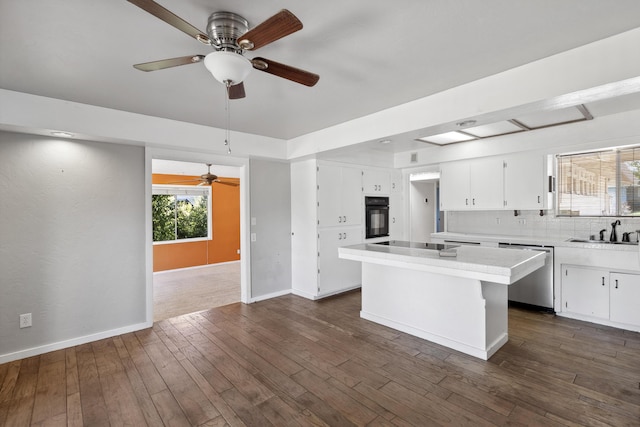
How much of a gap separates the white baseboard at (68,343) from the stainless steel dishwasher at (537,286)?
15.6 ft

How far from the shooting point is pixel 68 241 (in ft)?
10.4

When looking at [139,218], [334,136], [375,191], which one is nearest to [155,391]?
[139,218]

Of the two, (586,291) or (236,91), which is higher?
(236,91)

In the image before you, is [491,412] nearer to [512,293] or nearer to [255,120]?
[512,293]

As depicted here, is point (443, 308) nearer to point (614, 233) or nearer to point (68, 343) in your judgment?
point (614, 233)

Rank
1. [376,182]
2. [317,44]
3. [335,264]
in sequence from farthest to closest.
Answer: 1. [376,182]
2. [335,264]
3. [317,44]

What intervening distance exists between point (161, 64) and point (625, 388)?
3.90m

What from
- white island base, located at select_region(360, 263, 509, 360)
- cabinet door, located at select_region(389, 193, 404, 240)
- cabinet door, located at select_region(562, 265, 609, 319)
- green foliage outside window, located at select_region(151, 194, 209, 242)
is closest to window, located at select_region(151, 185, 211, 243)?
green foliage outside window, located at select_region(151, 194, 209, 242)

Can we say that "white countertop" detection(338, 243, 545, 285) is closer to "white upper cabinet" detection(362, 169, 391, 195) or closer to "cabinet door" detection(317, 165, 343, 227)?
"cabinet door" detection(317, 165, 343, 227)

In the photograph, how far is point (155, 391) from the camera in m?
2.37

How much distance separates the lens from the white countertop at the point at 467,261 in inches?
95.2

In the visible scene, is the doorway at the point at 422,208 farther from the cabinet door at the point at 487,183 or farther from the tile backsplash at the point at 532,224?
the cabinet door at the point at 487,183

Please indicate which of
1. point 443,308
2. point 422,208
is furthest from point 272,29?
point 422,208

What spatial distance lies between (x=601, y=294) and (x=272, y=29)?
4336mm
